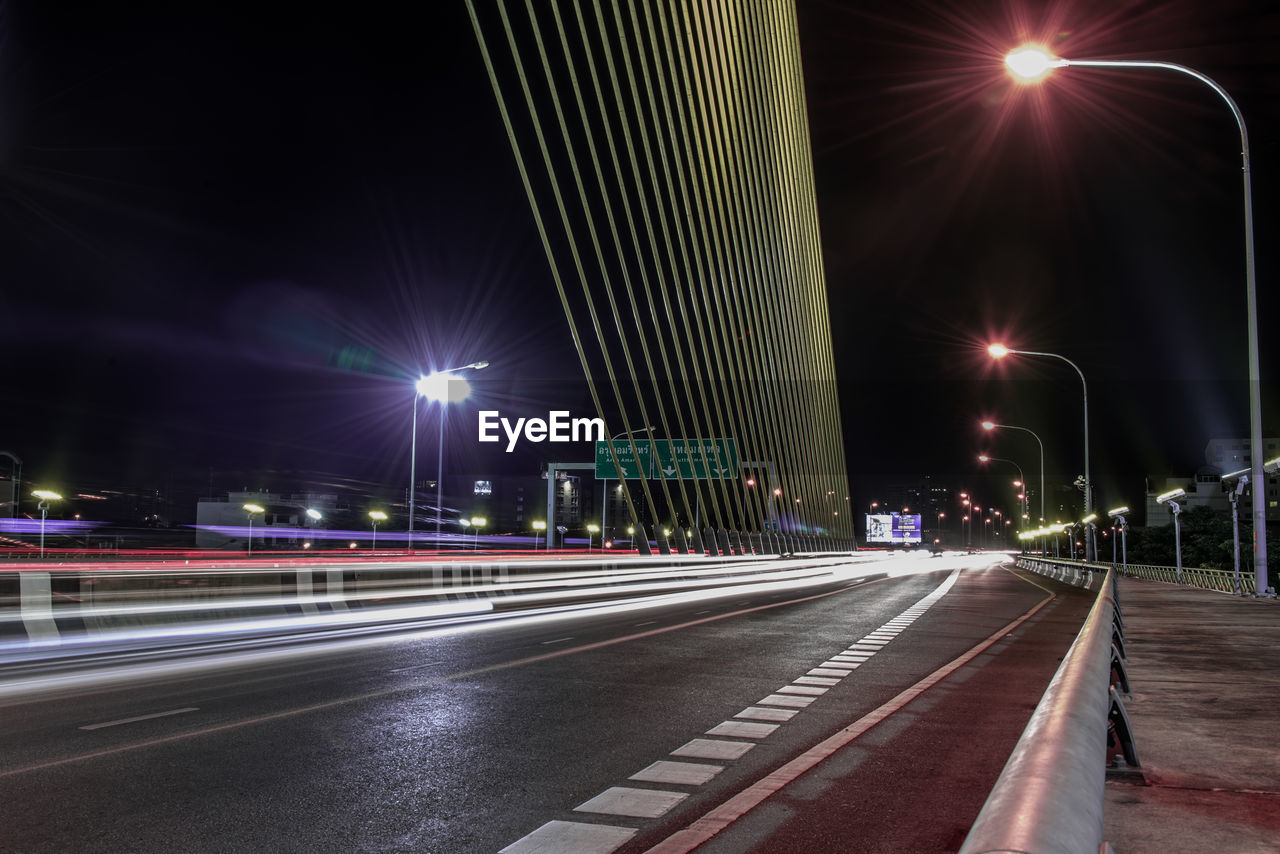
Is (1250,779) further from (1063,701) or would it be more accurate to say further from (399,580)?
(399,580)

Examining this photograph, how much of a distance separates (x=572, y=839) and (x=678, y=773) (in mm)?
1556

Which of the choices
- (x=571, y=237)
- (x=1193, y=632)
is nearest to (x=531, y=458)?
(x=571, y=237)

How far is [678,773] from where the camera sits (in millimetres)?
6070

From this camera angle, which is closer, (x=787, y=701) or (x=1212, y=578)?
(x=787, y=701)

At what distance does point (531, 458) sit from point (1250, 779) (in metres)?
61.5

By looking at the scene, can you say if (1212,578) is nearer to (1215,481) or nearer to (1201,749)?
(1201,749)

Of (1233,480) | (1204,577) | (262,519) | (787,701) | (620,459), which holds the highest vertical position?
(620,459)

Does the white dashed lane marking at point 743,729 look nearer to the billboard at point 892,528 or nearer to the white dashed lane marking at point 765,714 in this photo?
the white dashed lane marking at point 765,714

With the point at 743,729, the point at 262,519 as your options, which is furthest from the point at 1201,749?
the point at 262,519

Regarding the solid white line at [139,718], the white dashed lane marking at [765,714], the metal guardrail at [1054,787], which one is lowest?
the white dashed lane marking at [765,714]

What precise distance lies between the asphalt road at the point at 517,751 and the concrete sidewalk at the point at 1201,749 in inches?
33.8

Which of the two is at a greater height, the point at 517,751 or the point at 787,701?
the point at 517,751

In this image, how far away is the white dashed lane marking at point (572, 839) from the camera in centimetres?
447

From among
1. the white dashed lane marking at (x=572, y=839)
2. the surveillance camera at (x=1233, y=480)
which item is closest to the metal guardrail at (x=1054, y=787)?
the white dashed lane marking at (x=572, y=839)
